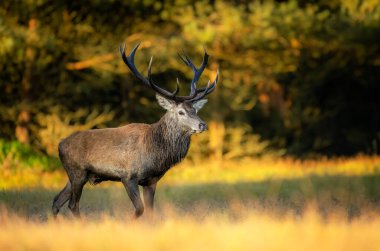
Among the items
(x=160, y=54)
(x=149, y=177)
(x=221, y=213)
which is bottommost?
(x=221, y=213)

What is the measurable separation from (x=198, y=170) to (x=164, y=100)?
325 inches

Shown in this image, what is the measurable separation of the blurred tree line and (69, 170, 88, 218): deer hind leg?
8077 millimetres

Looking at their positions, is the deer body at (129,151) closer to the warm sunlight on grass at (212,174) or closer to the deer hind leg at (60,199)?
the deer hind leg at (60,199)

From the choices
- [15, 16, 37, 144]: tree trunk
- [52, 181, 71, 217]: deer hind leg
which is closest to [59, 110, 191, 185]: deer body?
[52, 181, 71, 217]: deer hind leg

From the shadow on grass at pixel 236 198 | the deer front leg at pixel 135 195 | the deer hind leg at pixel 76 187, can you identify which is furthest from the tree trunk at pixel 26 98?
the deer front leg at pixel 135 195

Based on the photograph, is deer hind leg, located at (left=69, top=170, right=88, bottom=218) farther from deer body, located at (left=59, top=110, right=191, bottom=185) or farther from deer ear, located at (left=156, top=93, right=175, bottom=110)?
deer ear, located at (left=156, top=93, right=175, bottom=110)

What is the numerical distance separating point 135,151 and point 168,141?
45 centimetres

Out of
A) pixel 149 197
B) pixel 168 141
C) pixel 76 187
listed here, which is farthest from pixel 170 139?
pixel 76 187

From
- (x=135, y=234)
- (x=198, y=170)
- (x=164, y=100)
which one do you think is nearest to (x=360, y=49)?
(x=198, y=170)

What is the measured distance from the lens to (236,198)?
1042 centimetres

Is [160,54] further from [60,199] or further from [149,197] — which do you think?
[149,197]

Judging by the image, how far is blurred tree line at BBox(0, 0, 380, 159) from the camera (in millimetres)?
18359

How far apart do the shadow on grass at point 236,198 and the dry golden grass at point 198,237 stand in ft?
6.55

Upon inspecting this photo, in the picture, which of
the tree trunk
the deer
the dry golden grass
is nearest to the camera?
the dry golden grass
